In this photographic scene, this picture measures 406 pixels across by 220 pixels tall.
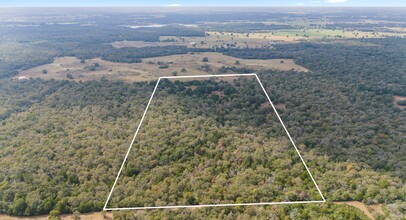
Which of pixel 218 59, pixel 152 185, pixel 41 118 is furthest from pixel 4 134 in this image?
pixel 218 59

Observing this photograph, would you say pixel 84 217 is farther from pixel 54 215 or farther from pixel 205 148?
pixel 205 148

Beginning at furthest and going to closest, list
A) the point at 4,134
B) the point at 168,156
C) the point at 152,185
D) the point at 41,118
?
the point at 41,118 → the point at 4,134 → the point at 168,156 → the point at 152,185

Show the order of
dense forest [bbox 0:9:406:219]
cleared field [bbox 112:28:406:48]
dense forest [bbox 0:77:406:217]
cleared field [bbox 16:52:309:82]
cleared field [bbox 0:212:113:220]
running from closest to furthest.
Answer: cleared field [bbox 0:212:113:220] < dense forest [bbox 0:9:406:219] < dense forest [bbox 0:77:406:217] < cleared field [bbox 16:52:309:82] < cleared field [bbox 112:28:406:48]

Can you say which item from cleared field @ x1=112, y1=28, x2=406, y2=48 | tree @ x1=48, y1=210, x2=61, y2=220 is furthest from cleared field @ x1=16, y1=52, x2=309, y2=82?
tree @ x1=48, y1=210, x2=61, y2=220

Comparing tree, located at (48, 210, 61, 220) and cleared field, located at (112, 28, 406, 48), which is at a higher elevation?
cleared field, located at (112, 28, 406, 48)

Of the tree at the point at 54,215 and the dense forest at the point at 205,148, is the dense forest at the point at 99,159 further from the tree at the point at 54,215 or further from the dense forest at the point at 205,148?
the tree at the point at 54,215

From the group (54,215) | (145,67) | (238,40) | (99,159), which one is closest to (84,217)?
(54,215)

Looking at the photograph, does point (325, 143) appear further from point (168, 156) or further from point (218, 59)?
point (218, 59)

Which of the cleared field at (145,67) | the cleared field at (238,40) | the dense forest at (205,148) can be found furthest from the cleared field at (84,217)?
the cleared field at (238,40)

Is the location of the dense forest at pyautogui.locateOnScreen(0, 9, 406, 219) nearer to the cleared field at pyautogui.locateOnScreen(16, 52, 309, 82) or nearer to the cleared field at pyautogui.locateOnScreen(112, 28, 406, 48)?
the cleared field at pyautogui.locateOnScreen(16, 52, 309, 82)
